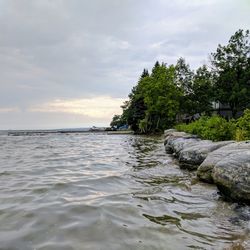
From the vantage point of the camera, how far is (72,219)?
14.3ft

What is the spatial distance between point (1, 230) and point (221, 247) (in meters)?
2.81

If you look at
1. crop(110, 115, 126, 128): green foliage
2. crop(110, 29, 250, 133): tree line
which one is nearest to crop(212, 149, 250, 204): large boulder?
crop(110, 29, 250, 133): tree line

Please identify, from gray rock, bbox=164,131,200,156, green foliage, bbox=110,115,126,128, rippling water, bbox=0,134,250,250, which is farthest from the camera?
green foliage, bbox=110,115,126,128

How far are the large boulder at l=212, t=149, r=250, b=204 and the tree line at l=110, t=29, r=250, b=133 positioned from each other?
27854 millimetres

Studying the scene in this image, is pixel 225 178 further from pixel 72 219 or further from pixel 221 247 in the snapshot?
pixel 72 219

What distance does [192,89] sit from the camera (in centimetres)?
4041

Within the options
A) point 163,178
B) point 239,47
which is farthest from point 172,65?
point 163,178

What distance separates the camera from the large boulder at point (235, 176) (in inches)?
189

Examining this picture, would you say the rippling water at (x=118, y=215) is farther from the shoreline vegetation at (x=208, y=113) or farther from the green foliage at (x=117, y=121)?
the green foliage at (x=117, y=121)

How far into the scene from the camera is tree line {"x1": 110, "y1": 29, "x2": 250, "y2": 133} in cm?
3253

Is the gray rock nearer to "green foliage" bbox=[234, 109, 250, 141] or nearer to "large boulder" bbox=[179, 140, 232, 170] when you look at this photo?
"large boulder" bbox=[179, 140, 232, 170]

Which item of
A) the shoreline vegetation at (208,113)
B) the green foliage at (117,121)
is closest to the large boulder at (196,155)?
the shoreline vegetation at (208,113)

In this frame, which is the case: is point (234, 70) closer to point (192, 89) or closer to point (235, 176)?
point (192, 89)

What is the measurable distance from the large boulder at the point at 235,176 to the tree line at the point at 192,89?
27.9 m
